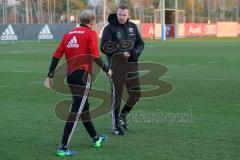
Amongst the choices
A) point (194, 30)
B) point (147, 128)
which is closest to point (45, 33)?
point (194, 30)

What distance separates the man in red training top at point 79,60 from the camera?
697cm

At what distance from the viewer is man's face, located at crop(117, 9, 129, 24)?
27.0 ft

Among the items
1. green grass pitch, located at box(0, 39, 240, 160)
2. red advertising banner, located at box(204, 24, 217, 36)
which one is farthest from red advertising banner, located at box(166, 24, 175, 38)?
green grass pitch, located at box(0, 39, 240, 160)

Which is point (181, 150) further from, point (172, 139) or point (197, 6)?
point (197, 6)

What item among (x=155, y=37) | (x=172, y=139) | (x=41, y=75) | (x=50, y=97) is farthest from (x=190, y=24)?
(x=172, y=139)

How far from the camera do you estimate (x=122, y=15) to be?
8.27 m

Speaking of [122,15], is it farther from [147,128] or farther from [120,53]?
[147,128]

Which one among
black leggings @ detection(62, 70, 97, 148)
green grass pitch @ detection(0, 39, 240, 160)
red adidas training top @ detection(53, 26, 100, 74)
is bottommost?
green grass pitch @ detection(0, 39, 240, 160)

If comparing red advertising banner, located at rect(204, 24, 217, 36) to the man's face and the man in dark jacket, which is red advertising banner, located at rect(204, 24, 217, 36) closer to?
the man in dark jacket

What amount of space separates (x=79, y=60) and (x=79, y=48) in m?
0.17

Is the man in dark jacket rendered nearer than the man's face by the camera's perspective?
No

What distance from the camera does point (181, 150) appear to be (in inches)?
284

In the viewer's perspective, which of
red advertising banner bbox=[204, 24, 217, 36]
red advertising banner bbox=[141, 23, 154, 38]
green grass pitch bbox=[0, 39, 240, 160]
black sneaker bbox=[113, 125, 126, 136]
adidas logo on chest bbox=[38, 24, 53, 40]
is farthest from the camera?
red advertising banner bbox=[204, 24, 217, 36]

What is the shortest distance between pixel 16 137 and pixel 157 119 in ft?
8.63
